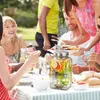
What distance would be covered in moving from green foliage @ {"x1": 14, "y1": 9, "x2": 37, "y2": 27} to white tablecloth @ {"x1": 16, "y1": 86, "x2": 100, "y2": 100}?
1532 cm

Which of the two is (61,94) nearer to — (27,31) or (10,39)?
(10,39)

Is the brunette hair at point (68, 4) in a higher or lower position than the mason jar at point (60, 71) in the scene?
higher

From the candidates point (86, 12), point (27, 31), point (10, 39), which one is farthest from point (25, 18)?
point (86, 12)

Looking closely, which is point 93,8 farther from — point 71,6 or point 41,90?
point 41,90

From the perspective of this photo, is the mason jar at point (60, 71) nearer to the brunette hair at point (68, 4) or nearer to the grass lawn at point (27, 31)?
the brunette hair at point (68, 4)

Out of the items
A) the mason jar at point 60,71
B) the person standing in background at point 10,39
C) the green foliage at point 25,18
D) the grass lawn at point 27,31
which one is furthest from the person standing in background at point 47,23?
the green foliage at point 25,18

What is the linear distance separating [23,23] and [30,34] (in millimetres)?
1838

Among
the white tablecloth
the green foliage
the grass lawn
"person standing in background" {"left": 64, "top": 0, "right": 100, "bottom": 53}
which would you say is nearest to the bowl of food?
the white tablecloth

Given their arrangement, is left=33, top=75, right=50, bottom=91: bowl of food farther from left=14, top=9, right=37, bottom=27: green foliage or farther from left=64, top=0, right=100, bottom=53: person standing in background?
left=14, top=9, right=37, bottom=27: green foliage

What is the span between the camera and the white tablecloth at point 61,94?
8.64 feet

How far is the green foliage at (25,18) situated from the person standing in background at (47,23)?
42.9ft

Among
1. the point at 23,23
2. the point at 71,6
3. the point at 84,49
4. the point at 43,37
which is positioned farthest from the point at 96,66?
the point at 23,23

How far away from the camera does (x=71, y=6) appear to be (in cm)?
412

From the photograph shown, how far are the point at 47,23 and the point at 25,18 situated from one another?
1339 centimetres
